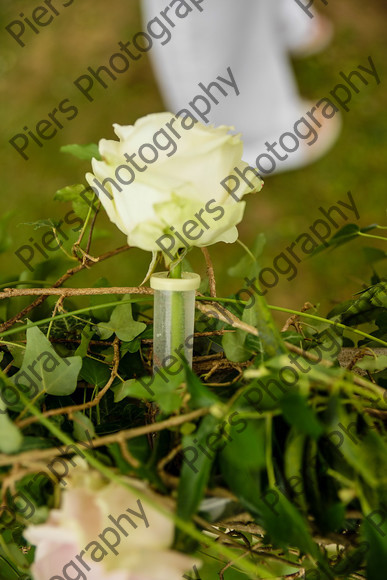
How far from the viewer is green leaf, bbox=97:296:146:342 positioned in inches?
15.0

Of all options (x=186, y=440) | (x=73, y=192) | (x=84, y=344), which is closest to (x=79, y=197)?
(x=73, y=192)

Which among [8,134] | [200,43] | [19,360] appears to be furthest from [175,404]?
[8,134]

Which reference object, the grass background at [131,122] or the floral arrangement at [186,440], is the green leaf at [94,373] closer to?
the floral arrangement at [186,440]

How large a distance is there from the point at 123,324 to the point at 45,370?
0.07 m

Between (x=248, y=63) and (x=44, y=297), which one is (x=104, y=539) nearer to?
(x=44, y=297)

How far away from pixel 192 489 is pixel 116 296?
0.63 ft

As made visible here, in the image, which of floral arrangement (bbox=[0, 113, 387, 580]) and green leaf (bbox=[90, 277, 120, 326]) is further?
green leaf (bbox=[90, 277, 120, 326])

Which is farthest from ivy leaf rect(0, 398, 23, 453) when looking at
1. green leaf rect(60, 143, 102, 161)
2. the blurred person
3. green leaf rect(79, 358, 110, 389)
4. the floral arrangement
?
the blurred person

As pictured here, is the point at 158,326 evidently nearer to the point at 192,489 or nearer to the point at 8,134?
the point at 192,489

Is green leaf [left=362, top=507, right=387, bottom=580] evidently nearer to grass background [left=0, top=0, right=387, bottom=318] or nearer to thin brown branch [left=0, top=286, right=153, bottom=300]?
thin brown branch [left=0, top=286, right=153, bottom=300]

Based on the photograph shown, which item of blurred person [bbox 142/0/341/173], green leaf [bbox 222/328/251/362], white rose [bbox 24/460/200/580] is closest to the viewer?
white rose [bbox 24/460/200/580]

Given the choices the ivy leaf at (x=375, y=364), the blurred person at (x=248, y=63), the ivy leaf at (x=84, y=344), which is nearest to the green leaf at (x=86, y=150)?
the ivy leaf at (x=84, y=344)

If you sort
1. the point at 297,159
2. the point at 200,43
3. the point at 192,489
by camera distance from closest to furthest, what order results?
the point at 192,489 < the point at 200,43 < the point at 297,159

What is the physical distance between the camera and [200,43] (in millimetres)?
1506
